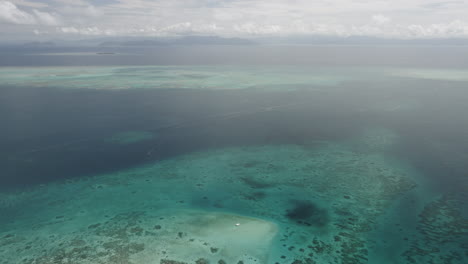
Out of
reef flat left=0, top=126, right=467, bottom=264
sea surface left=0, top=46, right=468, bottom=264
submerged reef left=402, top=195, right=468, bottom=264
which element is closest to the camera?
submerged reef left=402, top=195, right=468, bottom=264

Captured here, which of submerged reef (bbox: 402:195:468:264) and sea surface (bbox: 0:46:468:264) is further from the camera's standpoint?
sea surface (bbox: 0:46:468:264)

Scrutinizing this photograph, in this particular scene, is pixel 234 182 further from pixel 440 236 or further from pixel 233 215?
pixel 440 236

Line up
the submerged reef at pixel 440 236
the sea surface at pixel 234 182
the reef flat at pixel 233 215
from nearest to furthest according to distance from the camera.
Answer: the submerged reef at pixel 440 236, the reef flat at pixel 233 215, the sea surface at pixel 234 182

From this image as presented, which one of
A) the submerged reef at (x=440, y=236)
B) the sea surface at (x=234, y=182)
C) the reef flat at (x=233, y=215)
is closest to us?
the submerged reef at (x=440, y=236)

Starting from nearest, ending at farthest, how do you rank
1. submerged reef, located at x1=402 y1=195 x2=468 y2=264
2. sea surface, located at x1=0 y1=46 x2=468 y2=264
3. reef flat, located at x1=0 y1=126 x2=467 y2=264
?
submerged reef, located at x1=402 y1=195 x2=468 y2=264, reef flat, located at x1=0 y1=126 x2=467 y2=264, sea surface, located at x1=0 y1=46 x2=468 y2=264

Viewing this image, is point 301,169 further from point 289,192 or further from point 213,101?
point 213,101

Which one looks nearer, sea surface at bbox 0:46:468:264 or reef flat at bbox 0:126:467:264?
reef flat at bbox 0:126:467:264

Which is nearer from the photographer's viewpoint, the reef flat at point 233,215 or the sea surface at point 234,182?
the reef flat at point 233,215

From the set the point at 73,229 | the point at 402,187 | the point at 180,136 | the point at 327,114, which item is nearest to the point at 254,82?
the point at 327,114
